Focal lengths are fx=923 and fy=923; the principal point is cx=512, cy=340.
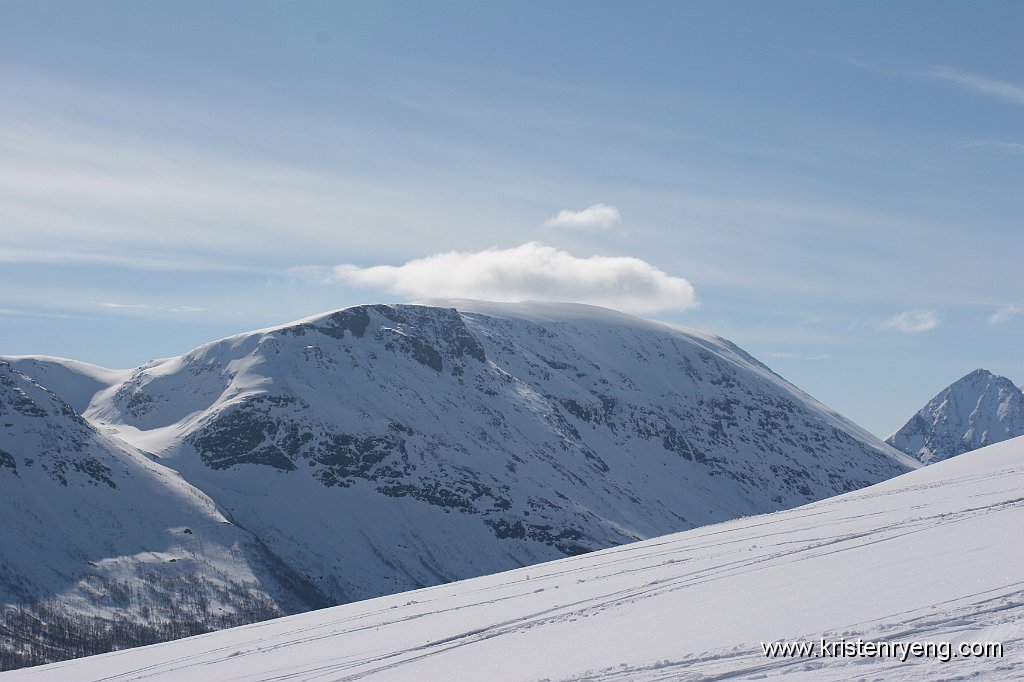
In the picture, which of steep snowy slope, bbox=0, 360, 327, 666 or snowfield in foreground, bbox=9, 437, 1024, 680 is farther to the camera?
steep snowy slope, bbox=0, 360, 327, 666

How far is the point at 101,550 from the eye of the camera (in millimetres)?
145875

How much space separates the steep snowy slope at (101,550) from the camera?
124 meters

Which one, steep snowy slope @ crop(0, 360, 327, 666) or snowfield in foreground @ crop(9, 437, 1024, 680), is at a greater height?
snowfield in foreground @ crop(9, 437, 1024, 680)

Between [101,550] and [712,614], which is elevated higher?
[712,614]

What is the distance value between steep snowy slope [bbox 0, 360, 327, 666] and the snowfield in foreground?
308 feet

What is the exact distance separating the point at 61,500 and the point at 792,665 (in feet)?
529

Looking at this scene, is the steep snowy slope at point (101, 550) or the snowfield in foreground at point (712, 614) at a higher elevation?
the snowfield in foreground at point (712, 614)

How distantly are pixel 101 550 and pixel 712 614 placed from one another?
144m

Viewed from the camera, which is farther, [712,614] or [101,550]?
[101,550]

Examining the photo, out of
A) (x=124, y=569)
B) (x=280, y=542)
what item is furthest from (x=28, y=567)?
(x=280, y=542)

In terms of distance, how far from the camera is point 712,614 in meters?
22.1

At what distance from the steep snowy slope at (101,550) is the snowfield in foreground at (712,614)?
93.8m

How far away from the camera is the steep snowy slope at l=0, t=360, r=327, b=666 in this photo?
123625 mm

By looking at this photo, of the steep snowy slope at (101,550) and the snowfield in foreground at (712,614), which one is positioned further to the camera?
the steep snowy slope at (101,550)
